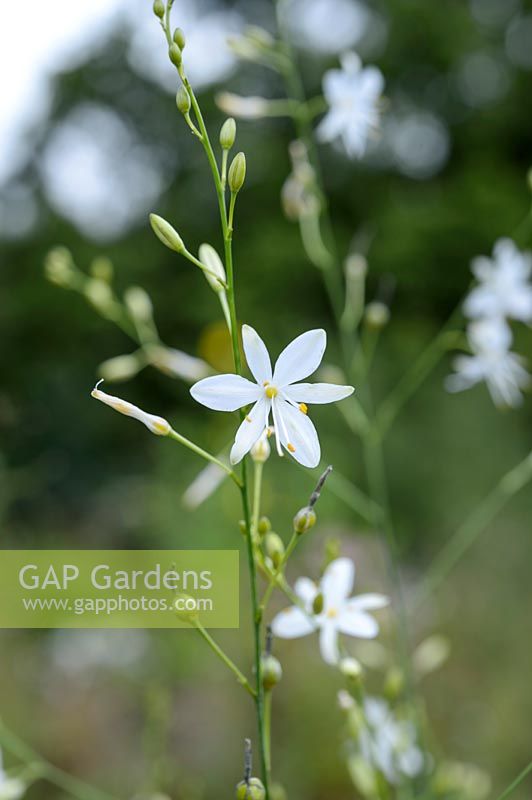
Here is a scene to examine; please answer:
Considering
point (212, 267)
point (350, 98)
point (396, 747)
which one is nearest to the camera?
point (212, 267)

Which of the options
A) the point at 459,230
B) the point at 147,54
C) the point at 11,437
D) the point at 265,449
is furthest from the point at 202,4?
the point at 265,449

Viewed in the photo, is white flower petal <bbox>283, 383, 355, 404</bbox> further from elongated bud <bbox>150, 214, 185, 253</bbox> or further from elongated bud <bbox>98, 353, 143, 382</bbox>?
elongated bud <bbox>98, 353, 143, 382</bbox>

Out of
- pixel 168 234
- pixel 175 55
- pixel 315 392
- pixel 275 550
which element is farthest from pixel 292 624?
pixel 175 55

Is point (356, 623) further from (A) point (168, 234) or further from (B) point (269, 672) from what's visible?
(A) point (168, 234)

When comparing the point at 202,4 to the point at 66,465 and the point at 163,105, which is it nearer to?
the point at 163,105

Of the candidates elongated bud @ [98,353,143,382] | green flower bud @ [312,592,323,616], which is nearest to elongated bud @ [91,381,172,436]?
green flower bud @ [312,592,323,616]

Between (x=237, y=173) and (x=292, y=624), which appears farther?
(x=292, y=624)
